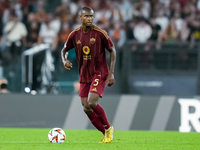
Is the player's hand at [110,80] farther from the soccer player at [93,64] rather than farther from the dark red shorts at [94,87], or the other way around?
the dark red shorts at [94,87]

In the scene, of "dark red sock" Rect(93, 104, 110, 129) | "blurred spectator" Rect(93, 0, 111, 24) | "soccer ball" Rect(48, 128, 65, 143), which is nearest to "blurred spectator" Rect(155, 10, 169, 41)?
"blurred spectator" Rect(93, 0, 111, 24)

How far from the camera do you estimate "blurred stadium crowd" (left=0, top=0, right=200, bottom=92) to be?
1185cm

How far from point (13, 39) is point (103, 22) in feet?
8.83

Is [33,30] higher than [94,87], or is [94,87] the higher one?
[94,87]

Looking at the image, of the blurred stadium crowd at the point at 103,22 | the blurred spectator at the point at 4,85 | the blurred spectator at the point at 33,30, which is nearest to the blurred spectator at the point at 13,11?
the blurred stadium crowd at the point at 103,22

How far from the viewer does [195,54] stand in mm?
10984

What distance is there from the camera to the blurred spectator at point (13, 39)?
11.3 m

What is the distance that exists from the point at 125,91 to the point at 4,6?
591 centimetres

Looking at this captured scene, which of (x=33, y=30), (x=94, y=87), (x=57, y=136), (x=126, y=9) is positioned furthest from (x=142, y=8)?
(x=57, y=136)

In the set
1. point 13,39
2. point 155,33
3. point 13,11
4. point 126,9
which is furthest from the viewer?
point 126,9

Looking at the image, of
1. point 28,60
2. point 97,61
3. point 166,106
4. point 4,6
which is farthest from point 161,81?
point 4,6

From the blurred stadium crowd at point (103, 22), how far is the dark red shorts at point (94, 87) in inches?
144

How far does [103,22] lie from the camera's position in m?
13.4

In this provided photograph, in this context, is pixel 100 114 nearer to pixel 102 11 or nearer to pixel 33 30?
pixel 33 30
